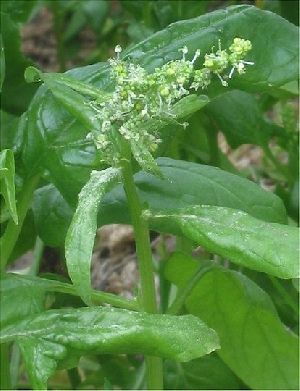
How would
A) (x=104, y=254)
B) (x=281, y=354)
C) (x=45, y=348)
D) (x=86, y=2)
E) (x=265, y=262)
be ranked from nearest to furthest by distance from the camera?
(x=265, y=262) → (x=45, y=348) → (x=281, y=354) → (x=86, y=2) → (x=104, y=254)

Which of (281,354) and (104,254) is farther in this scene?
(104,254)

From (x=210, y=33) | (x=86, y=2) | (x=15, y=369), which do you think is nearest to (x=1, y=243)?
(x=210, y=33)

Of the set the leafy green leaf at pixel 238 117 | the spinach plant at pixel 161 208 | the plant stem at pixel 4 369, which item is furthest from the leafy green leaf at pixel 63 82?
the leafy green leaf at pixel 238 117

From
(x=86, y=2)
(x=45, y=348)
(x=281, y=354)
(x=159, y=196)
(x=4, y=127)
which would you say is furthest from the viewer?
(x=86, y=2)

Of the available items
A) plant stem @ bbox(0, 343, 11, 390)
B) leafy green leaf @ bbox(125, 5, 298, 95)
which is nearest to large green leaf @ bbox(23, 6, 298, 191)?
leafy green leaf @ bbox(125, 5, 298, 95)

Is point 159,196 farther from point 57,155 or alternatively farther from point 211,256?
point 211,256

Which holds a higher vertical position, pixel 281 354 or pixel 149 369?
pixel 149 369

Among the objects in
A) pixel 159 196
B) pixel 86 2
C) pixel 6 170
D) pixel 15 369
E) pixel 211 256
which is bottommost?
pixel 15 369
